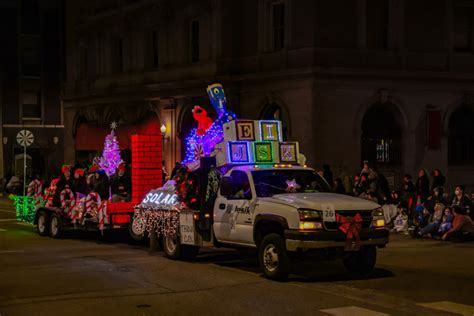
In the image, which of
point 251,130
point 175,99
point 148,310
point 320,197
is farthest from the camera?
point 175,99

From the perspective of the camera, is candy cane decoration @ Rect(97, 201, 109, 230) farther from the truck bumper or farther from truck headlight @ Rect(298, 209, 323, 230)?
truck headlight @ Rect(298, 209, 323, 230)

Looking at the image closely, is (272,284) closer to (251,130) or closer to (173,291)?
(173,291)

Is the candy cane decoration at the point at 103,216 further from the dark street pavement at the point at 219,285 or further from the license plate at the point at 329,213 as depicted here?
the license plate at the point at 329,213

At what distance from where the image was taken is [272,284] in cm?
1280

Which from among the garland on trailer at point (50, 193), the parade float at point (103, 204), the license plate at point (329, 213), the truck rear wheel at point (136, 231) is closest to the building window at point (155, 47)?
the parade float at point (103, 204)

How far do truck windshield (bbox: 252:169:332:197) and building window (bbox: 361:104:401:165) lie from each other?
47.4 feet

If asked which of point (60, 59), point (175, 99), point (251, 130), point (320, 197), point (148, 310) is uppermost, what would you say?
point (60, 59)

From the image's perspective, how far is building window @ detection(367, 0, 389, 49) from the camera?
2881 cm

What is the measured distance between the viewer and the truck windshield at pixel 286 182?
14.1 m

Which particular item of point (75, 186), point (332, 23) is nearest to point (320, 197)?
point (75, 186)

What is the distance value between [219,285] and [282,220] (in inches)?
58.8

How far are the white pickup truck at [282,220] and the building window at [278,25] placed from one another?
49.9ft

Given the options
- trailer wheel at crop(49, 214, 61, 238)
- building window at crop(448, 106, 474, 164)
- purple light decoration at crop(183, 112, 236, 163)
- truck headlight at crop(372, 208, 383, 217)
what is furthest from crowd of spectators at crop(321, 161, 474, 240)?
trailer wheel at crop(49, 214, 61, 238)

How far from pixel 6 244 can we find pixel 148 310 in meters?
9.98
